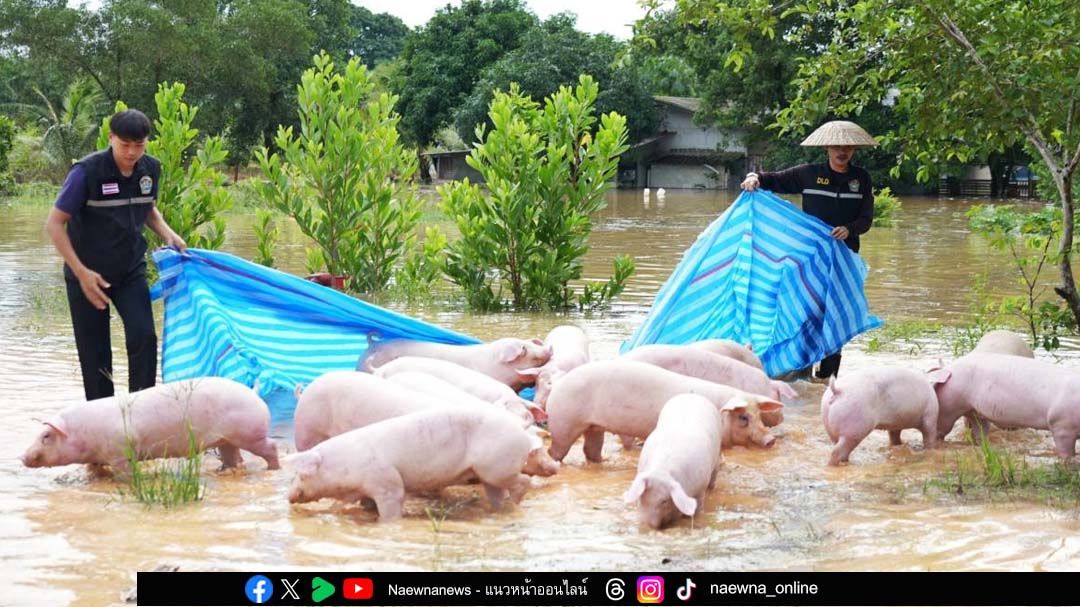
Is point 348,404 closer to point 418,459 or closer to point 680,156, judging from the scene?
point 418,459

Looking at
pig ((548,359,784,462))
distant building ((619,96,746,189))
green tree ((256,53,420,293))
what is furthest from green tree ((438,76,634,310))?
distant building ((619,96,746,189))

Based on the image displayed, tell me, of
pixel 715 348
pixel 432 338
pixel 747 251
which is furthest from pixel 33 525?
pixel 747 251

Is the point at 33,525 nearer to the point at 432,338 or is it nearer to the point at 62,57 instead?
the point at 432,338

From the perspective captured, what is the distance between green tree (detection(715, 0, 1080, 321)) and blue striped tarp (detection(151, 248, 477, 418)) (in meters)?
2.92

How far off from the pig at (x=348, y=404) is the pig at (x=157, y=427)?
0.21 metres

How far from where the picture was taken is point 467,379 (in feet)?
22.7

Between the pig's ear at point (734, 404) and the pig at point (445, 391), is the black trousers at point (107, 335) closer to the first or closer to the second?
the pig at point (445, 391)

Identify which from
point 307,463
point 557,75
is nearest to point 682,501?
point 307,463

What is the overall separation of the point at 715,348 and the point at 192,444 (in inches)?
130

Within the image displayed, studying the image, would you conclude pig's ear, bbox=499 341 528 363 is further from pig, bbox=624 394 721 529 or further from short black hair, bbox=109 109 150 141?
short black hair, bbox=109 109 150 141

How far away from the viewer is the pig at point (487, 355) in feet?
24.9

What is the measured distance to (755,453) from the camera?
268 inches

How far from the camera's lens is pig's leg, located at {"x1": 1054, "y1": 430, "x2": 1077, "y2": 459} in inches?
254

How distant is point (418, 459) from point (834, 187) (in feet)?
15.7
